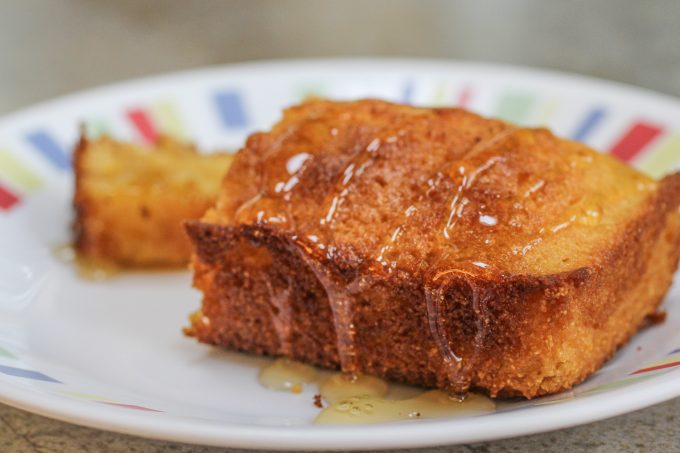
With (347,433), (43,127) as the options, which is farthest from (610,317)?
(43,127)

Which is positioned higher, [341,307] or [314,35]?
[314,35]

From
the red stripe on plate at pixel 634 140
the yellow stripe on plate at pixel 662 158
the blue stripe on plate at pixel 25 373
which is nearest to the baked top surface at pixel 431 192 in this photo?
the blue stripe on plate at pixel 25 373

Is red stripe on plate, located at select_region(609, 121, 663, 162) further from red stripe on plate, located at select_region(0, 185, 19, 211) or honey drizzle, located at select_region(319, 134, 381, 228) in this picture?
red stripe on plate, located at select_region(0, 185, 19, 211)

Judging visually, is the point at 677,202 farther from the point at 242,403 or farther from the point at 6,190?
the point at 6,190

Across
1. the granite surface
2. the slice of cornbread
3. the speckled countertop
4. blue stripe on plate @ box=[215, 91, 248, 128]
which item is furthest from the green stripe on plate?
the granite surface

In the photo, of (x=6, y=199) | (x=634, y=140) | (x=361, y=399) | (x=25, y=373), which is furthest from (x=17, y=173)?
(x=634, y=140)

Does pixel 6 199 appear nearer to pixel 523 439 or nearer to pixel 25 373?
pixel 25 373
